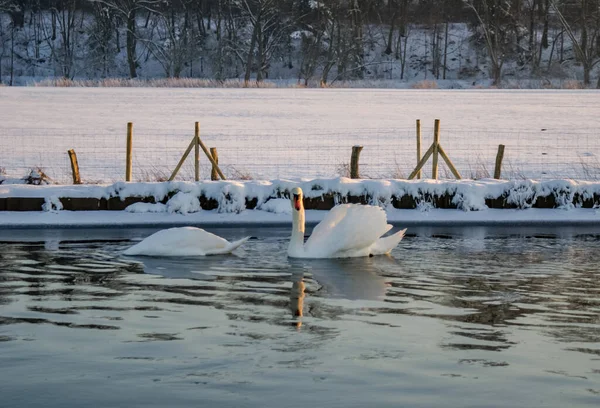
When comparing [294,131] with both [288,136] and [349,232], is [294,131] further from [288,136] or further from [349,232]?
[349,232]

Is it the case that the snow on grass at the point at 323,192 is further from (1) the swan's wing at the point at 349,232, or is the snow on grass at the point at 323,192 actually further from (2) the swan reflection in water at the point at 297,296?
(2) the swan reflection in water at the point at 297,296

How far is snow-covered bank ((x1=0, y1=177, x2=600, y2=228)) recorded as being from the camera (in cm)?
1694

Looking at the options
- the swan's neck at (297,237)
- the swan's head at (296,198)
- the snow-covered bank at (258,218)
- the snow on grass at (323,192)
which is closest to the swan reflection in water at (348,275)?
the swan's neck at (297,237)

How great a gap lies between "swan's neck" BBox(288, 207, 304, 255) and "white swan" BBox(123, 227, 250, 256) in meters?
0.66

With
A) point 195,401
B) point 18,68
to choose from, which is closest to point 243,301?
point 195,401

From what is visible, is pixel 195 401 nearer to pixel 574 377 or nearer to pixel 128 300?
pixel 574 377

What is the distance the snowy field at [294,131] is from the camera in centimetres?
2512

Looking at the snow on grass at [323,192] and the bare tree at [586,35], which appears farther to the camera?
the bare tree at [586,35]

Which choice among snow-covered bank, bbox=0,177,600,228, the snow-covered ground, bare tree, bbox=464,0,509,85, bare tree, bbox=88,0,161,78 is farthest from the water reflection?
bare tree, bbox=88,0,161,78

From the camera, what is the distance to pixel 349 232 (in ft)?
40.7

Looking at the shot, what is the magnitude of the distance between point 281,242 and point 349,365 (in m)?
6.88

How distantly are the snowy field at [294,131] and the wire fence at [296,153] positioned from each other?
40 mm

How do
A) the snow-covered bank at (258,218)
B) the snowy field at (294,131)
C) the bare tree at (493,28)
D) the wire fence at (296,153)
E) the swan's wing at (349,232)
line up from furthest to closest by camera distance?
the bare tree at (493,28), the snowy field at (294,131), the wire fence at (296,153), the snow-covered bank at (258,218), the swan's wing at (349,232)

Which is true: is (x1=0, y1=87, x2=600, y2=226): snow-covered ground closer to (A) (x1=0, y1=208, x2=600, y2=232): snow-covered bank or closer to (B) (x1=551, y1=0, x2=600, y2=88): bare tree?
(A) (x1=0, y1=208, x2=600, y2=232): snow-covered bank
